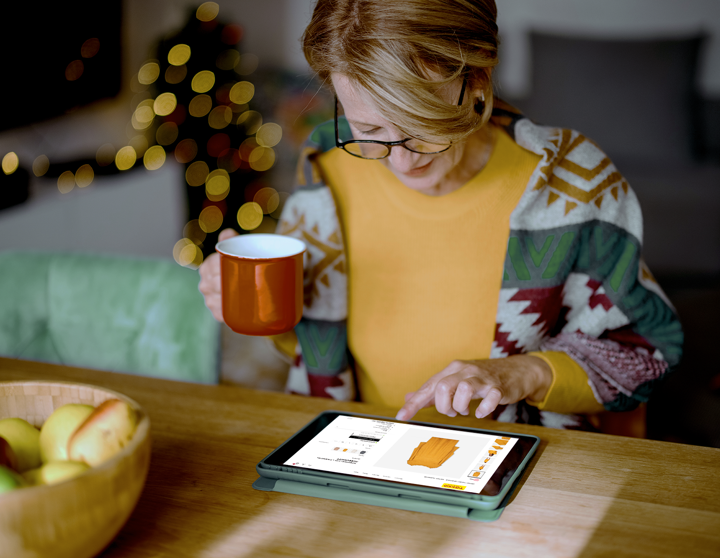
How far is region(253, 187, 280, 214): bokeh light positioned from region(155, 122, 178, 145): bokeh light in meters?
0.63

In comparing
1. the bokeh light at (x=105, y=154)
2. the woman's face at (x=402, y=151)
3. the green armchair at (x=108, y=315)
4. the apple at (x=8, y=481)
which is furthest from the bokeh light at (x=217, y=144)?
the apple at (x=8, y=481)

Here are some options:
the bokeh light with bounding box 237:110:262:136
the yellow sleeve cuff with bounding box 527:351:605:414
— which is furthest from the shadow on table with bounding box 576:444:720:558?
the bokeh light with bounding box 237:110:262:136

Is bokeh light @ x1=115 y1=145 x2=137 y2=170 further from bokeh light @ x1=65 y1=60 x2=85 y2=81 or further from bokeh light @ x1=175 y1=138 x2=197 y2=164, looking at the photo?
bokeh light @ x1=65 y1=60 x2=85 y2=81

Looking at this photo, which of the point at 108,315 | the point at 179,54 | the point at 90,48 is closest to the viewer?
the point at 108,315

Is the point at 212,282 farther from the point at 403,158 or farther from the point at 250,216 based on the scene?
the point at 250,216

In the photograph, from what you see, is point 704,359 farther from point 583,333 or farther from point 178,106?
point 178,106

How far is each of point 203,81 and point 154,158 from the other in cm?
44

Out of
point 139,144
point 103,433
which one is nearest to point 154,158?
point 139,144

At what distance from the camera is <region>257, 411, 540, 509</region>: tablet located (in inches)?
25.8

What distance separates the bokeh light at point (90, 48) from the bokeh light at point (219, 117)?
69cm

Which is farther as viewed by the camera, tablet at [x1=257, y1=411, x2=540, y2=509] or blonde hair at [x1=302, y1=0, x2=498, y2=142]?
blonde hair at [x1=302, y1=0, x2=498, y2=142]

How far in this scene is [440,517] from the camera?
2.08 ft

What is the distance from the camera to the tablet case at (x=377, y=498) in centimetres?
63

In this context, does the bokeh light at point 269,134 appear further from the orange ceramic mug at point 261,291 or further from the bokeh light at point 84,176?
the orange ceramic mug at point 261,291
